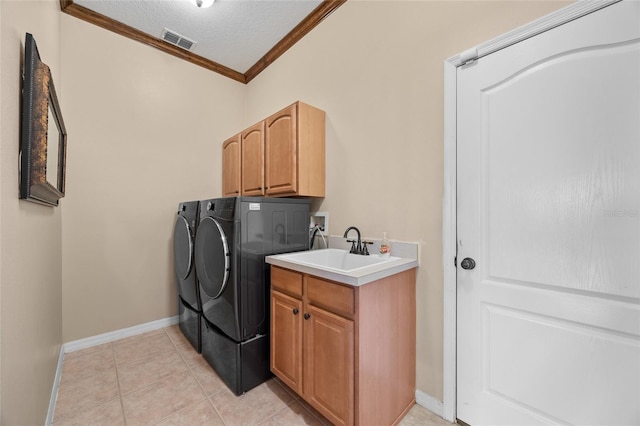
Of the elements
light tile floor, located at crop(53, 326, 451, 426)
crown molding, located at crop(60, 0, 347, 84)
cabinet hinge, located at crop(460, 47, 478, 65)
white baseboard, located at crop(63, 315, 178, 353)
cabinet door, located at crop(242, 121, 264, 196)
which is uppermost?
crown molding, located at crop(60, 0, 347, 84)

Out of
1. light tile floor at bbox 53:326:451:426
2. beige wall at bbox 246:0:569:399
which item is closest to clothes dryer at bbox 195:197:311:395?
light tile floor at bbox 53:326:451:426

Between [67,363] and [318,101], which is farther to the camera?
[318,101]

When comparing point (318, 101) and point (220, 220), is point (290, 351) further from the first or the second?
point (318, 101)

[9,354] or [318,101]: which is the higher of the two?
[318,101]

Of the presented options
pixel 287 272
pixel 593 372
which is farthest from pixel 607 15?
pixel 287 272

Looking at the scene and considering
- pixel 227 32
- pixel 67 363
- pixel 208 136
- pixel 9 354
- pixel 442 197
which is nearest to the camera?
pixel 9 354

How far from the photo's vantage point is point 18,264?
0.99 metres

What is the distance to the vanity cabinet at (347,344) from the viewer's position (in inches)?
49.3

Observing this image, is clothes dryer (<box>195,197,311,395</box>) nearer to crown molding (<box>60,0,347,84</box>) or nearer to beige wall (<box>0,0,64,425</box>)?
beige wall (<box>0,0,64,425</box>)

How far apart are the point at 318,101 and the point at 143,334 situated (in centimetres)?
285

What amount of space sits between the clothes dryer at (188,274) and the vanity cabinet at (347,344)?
92 cm

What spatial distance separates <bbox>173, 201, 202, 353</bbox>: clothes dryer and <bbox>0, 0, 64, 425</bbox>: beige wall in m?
0.90

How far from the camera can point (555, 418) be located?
1182 mm

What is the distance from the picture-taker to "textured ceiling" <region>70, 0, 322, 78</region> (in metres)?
2.27
